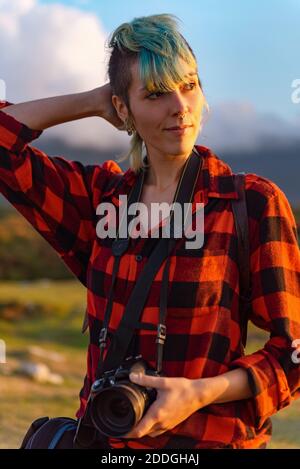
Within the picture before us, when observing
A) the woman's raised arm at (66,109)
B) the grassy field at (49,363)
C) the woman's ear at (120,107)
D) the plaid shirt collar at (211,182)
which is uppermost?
the grassy field at (49,363)

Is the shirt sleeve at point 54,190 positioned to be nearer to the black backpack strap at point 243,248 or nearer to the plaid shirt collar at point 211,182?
the plaid shirt collar at point 211,182

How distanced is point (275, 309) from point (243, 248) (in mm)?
196

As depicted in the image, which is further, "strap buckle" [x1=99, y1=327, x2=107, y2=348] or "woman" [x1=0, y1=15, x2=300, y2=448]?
→ "strap buckle" [x1=99, y1=327, x2=107, y2=348]

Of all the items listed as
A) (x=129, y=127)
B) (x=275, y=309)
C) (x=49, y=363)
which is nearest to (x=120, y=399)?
(x=275, y=309)

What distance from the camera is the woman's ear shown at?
2.71 m

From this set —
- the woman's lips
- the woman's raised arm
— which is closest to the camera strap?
the woman's lips

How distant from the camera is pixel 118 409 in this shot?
89.3 inches

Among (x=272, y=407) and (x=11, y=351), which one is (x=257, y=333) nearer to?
(x=11, y=351)

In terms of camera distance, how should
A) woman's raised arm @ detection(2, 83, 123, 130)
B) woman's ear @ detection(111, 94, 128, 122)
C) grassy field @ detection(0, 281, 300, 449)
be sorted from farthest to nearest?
grassy field @ detection(0, 281, 300, 449), woman's raised arm @ detection(2, 83, 123, 130), woman's ear @ detection(111, 94, 128, 122)

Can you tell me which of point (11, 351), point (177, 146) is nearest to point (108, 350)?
point (177, 146)

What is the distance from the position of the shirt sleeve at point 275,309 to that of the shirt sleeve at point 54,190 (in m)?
0.71

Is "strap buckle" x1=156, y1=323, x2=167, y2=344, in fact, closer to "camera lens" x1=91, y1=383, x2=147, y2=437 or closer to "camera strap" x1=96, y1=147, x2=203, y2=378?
"camera strap" x1=96, y1=147, x2=203, y2=378

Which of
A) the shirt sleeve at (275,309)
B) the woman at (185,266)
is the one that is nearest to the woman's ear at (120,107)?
the woman at (185,266)

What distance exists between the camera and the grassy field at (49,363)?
7616 millimetres
